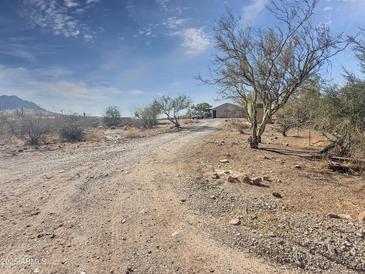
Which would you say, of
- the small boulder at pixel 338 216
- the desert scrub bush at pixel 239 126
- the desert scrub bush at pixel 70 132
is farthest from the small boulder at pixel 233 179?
the desert scrub bush at pixel 70 132

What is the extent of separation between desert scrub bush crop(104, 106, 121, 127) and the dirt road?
124ft

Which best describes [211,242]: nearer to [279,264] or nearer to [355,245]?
[279,264]

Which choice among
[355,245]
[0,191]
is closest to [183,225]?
[355,245]

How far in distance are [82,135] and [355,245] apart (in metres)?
24.0

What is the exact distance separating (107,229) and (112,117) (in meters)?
43.6

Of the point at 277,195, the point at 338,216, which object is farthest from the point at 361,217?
the point at 277,195

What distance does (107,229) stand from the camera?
5301 millimetres

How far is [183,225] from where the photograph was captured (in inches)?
212

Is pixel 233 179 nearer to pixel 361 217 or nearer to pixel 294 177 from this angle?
pixel 294 177

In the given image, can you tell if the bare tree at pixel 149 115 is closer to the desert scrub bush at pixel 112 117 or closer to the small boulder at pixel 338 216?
the desert scrub bush at pixel 112 117

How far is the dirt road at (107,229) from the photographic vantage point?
4.09 metres

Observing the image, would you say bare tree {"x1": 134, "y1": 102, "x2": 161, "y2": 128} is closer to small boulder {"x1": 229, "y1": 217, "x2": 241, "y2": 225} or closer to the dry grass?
the dry grass


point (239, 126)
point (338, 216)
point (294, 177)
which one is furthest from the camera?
point (239, 126)

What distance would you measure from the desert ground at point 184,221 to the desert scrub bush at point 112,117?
1468 inches
